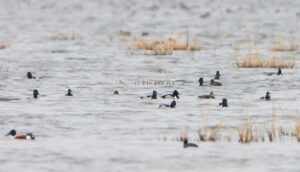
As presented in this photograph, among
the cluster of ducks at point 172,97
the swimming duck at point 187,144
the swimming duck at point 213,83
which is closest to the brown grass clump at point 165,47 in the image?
the cluster of ducks at point 172,97

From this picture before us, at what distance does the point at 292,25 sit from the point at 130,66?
22.9m

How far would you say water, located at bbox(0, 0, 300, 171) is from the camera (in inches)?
405

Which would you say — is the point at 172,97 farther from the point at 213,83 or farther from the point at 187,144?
the point at 187,144

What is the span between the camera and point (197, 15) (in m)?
56.3

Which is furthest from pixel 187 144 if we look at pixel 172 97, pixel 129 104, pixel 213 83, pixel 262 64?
pixel 262 64

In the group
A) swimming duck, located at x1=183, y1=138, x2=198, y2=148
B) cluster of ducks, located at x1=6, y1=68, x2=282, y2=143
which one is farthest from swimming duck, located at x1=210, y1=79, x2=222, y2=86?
swimming duck, located at x1=183, y1=138, x2=198, y2=148

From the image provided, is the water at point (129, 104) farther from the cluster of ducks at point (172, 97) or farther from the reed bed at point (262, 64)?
the reed bed at point (262, 64)

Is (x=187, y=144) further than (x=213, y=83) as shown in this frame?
No

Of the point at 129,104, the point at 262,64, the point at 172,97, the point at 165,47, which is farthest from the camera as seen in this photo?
the point at 165,47

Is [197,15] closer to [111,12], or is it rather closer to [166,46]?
[111,12]

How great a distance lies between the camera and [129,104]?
15.7 meters

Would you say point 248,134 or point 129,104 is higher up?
point 129,104

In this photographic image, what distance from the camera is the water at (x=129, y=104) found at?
10.3 meters

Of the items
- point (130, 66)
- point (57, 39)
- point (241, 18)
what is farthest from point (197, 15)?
point (130, 66)
